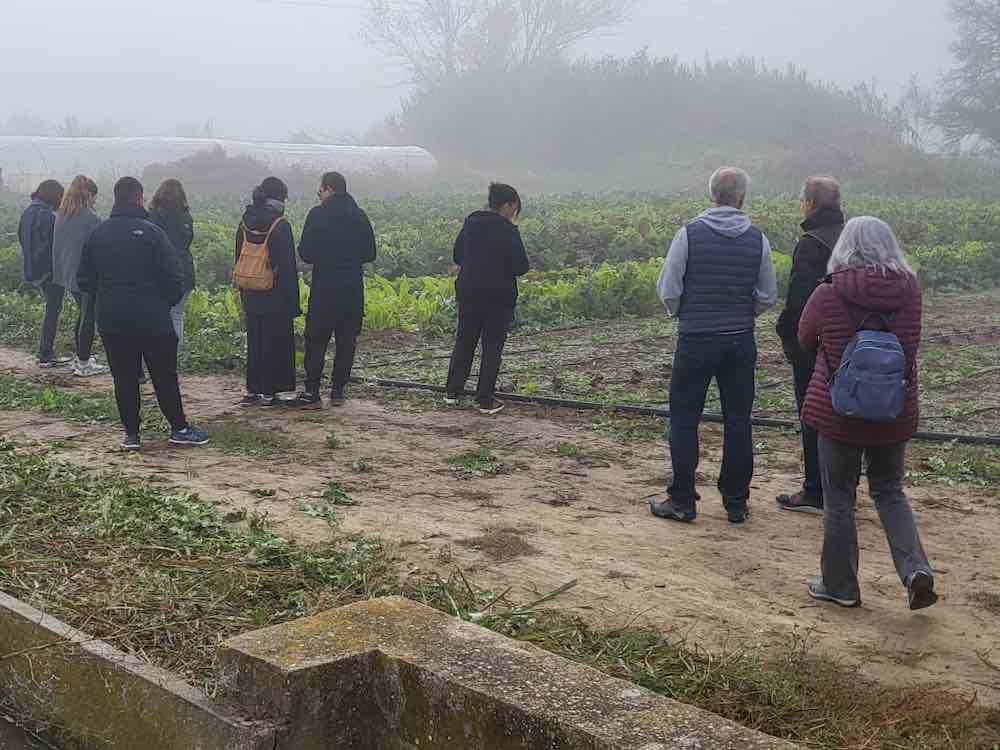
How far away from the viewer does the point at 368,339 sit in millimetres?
13305

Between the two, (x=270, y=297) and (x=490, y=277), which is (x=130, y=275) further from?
(x=490, y=277)

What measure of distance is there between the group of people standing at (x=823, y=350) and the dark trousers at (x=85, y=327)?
5999mm

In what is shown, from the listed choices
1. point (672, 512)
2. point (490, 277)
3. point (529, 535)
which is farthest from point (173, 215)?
point (672, 512)

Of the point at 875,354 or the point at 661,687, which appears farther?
the point at 875,354

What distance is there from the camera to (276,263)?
9727mm

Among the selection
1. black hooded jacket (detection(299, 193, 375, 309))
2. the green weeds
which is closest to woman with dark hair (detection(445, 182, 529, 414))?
black hooded jacket (detection(299, 193, 375, 309))

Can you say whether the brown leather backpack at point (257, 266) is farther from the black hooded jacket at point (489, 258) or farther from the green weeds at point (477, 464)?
the green weeds at point (477, 464)

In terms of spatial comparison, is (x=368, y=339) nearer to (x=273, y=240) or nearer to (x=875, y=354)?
(x=273, y=240)

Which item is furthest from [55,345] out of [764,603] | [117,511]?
[764,603]

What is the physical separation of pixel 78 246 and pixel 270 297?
7.66 feet

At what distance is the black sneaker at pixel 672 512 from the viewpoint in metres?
6.88

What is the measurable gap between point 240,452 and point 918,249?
1387 centimetres

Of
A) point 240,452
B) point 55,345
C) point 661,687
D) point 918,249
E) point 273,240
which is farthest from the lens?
point 918,249

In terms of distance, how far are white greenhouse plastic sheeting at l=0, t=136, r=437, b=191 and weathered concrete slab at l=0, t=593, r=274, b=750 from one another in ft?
115
